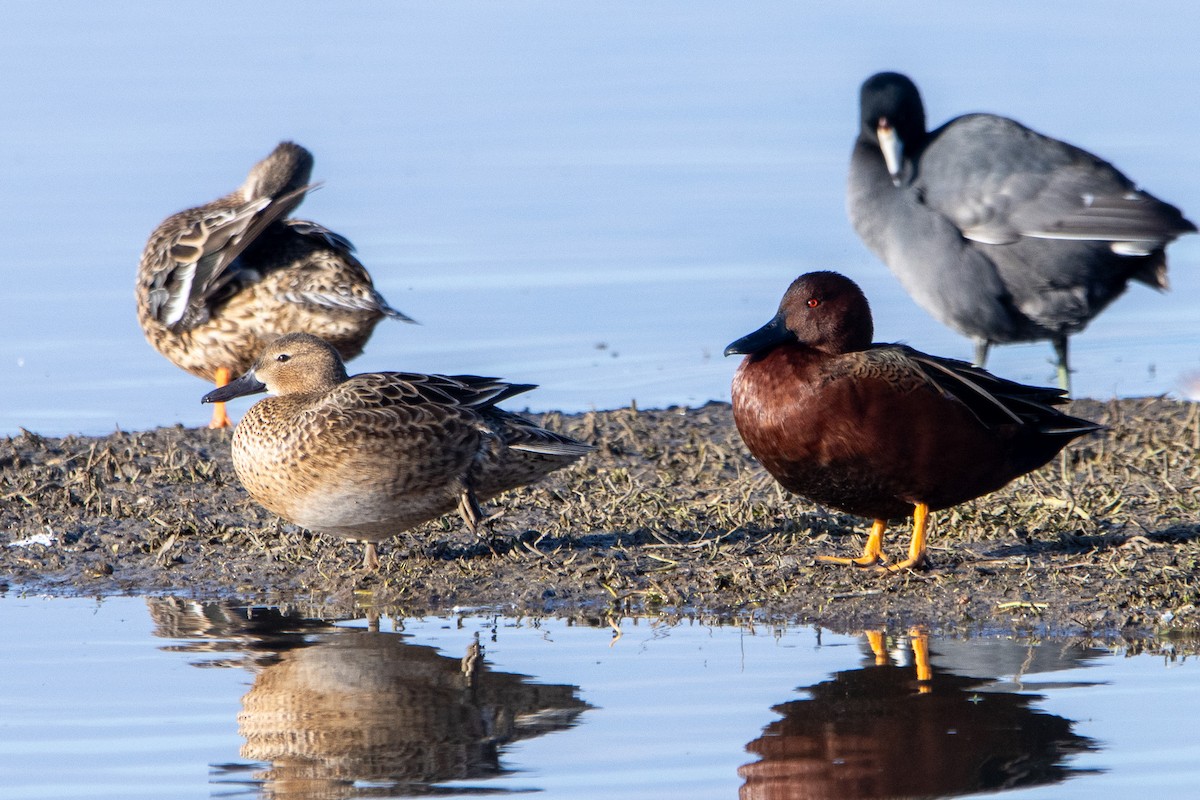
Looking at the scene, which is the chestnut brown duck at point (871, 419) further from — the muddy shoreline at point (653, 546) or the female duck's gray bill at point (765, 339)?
the muddy shoreline at point (653, 546)

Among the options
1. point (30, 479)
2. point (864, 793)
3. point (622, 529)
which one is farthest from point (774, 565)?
point (30, 479)

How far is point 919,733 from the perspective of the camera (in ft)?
13.8

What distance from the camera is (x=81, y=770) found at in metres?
4.05

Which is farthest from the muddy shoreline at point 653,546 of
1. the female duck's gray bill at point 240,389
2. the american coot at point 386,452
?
the female duck's gray bill at point 240,389

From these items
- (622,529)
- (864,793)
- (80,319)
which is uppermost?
(80,319)

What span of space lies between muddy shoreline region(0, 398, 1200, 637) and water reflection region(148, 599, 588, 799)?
383 mm

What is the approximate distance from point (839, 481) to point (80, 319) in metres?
5.71

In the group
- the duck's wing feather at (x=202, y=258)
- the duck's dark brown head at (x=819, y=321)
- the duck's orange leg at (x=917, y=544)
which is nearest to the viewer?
the duck's orange leg at (x=917, y=544)

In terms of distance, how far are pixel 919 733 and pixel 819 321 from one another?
177 cm

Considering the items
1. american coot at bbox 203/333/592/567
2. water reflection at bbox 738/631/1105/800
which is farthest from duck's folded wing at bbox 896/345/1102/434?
american coot at bbox 203/333/592/567

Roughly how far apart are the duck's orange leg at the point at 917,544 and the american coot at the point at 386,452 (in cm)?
121

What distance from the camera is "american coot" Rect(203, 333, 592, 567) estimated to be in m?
5.64

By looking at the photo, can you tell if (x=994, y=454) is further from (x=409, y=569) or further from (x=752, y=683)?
(x=409, y=569)

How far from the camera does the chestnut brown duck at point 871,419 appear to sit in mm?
5379
